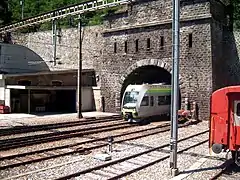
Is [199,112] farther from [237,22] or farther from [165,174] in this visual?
[165,174]

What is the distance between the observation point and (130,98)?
2330cm

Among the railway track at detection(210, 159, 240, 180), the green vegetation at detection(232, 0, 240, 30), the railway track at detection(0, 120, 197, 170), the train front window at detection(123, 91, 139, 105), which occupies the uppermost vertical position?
the green vegetation at detection(232, 0, 240, 30)

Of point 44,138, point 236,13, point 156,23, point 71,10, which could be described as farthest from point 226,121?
point 236,13

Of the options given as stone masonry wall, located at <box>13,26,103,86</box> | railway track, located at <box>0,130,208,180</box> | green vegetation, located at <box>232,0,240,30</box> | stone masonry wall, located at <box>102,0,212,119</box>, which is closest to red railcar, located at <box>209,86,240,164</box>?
railway track, located at <box>0,130,208,180</box>

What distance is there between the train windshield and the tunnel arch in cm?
531

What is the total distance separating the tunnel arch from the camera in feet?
90.6

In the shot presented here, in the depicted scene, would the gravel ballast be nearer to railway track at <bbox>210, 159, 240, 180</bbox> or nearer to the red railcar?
railway track at <bbox>210, 159, 240, 180</bbox>

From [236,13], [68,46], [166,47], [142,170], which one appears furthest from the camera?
[68,46]

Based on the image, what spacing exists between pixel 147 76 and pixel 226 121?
2284 centimetres

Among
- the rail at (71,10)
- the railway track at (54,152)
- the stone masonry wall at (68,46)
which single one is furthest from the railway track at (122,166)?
the stone masonry wall at (68,46)

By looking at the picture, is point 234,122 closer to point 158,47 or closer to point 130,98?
point 130,98

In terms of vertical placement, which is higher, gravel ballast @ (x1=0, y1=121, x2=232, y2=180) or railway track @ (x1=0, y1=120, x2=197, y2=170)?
railway track @ (x1=0, y1=120, x2=197, y2=170)

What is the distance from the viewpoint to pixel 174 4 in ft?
32.1

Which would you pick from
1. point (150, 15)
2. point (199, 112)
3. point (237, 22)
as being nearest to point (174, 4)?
point (199, 112)
